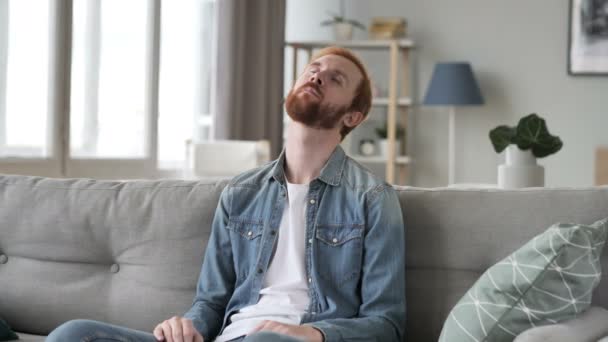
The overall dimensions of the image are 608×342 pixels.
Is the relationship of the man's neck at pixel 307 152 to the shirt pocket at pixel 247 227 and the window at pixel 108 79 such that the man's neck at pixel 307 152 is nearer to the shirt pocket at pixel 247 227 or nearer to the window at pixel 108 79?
the shirt pocket at pixel 247 227

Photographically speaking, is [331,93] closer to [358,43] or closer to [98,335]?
[98,335]

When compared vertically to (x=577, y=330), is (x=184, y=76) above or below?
above

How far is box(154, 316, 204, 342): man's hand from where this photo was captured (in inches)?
72.6

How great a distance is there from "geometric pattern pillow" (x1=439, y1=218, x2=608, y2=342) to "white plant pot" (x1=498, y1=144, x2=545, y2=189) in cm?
115

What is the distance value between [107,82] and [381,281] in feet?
11.3

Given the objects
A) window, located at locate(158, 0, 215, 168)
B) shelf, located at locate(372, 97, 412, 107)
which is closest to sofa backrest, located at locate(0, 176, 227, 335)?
window, located at locate(158, 0, 215, 168)

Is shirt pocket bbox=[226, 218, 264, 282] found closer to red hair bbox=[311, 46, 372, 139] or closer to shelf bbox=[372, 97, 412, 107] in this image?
red hair bbox=[311, 46, 372, 139]

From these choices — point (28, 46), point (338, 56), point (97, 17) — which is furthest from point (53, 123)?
point (338, 56)

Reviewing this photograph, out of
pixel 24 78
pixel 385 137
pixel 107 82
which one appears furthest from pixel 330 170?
pixel 385 137

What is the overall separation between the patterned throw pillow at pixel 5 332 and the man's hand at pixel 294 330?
0.75 metres

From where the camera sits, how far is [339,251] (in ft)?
6.39

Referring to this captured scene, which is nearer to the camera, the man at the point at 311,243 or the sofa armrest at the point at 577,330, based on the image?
the sofa armrest at the point at 577,330

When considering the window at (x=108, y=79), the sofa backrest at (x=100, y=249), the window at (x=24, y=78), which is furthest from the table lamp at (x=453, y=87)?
the sofa backrest at (x=100, y=249)

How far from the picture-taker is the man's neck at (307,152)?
6.75ft
